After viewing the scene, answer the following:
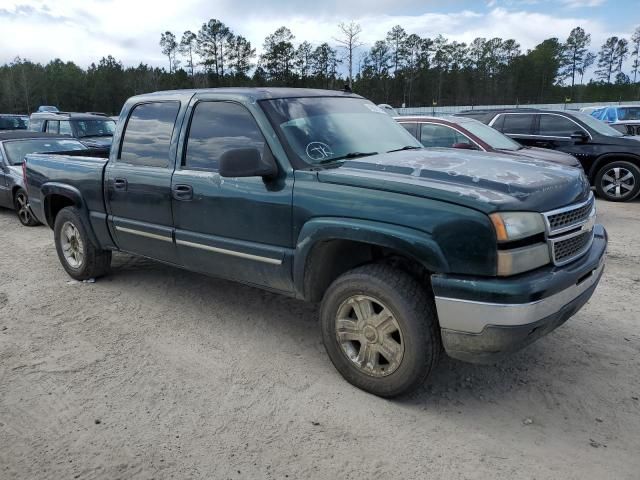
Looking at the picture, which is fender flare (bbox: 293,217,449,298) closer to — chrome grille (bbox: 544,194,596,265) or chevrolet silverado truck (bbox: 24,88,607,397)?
chevrolet silverado truck (bbox: 24,88,607,397)

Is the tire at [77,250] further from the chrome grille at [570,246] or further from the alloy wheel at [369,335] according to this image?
the chrome grille at [570,246]

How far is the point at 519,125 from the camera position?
10383mm

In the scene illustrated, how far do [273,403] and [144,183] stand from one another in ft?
7.32

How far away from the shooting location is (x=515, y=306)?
2648 millimetres

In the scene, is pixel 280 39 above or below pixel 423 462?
above

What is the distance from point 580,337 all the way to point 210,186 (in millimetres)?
3075

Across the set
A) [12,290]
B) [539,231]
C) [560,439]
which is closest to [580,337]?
[560,439]

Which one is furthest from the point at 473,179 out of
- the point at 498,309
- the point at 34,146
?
the point at 34,146

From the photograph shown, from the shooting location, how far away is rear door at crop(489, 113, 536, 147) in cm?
1027

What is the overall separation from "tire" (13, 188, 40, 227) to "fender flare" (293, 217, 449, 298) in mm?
7196

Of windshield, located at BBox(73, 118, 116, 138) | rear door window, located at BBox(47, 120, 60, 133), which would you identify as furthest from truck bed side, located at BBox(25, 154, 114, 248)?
rear door window, located at BBox(47, 120, 60, 133)

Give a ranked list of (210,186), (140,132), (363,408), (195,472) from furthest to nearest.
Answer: (140,132)
(210,186)
(363,408)
(195,472)

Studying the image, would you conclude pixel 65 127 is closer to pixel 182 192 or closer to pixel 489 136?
pixel 489 136

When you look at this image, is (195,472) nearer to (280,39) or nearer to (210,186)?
(210,186)
